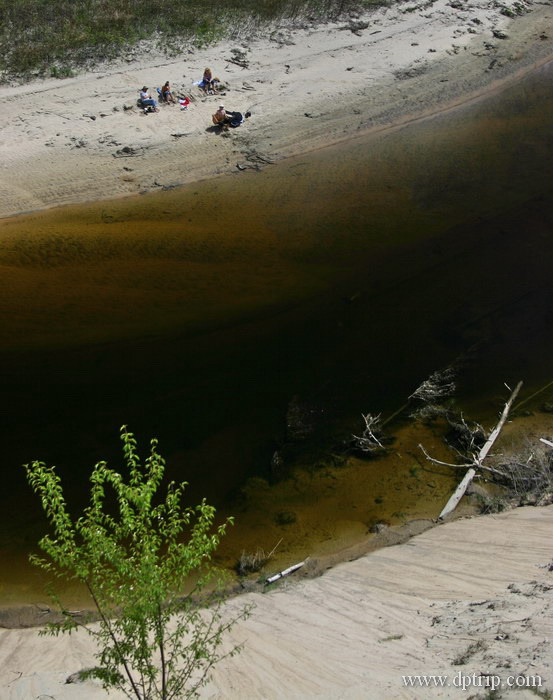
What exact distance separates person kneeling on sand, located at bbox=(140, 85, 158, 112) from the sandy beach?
1.02ft

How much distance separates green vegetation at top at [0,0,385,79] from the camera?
2144cm

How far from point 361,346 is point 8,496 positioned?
291 inches

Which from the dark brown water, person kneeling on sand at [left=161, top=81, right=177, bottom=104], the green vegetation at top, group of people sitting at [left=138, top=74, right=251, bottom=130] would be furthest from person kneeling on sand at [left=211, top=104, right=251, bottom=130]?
the green vegetation at top

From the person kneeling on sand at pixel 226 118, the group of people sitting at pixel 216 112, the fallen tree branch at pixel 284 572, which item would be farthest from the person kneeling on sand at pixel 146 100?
the fallen tree branch at pixel 284 572

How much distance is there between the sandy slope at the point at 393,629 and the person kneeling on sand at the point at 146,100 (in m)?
16.0

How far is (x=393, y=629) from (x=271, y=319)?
7.79 m

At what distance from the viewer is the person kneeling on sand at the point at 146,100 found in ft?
64.7

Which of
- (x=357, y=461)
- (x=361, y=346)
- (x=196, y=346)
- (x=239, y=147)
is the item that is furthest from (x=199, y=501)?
(x=239, y=147)

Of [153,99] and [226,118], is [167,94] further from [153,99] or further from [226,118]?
[226,118]

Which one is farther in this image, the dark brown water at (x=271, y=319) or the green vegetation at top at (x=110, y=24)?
the green vegetation at top at (x=110, y=24)

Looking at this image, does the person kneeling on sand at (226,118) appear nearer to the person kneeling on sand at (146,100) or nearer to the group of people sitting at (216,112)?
the group of people sitting at (216,112)

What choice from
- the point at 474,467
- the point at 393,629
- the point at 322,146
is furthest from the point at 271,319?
the point at 322,146

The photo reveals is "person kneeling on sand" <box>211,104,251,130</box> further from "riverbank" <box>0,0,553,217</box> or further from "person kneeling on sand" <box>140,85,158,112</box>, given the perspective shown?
"person kneeling on sand" <box>140,85,158,112</box>

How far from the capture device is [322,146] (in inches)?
802
